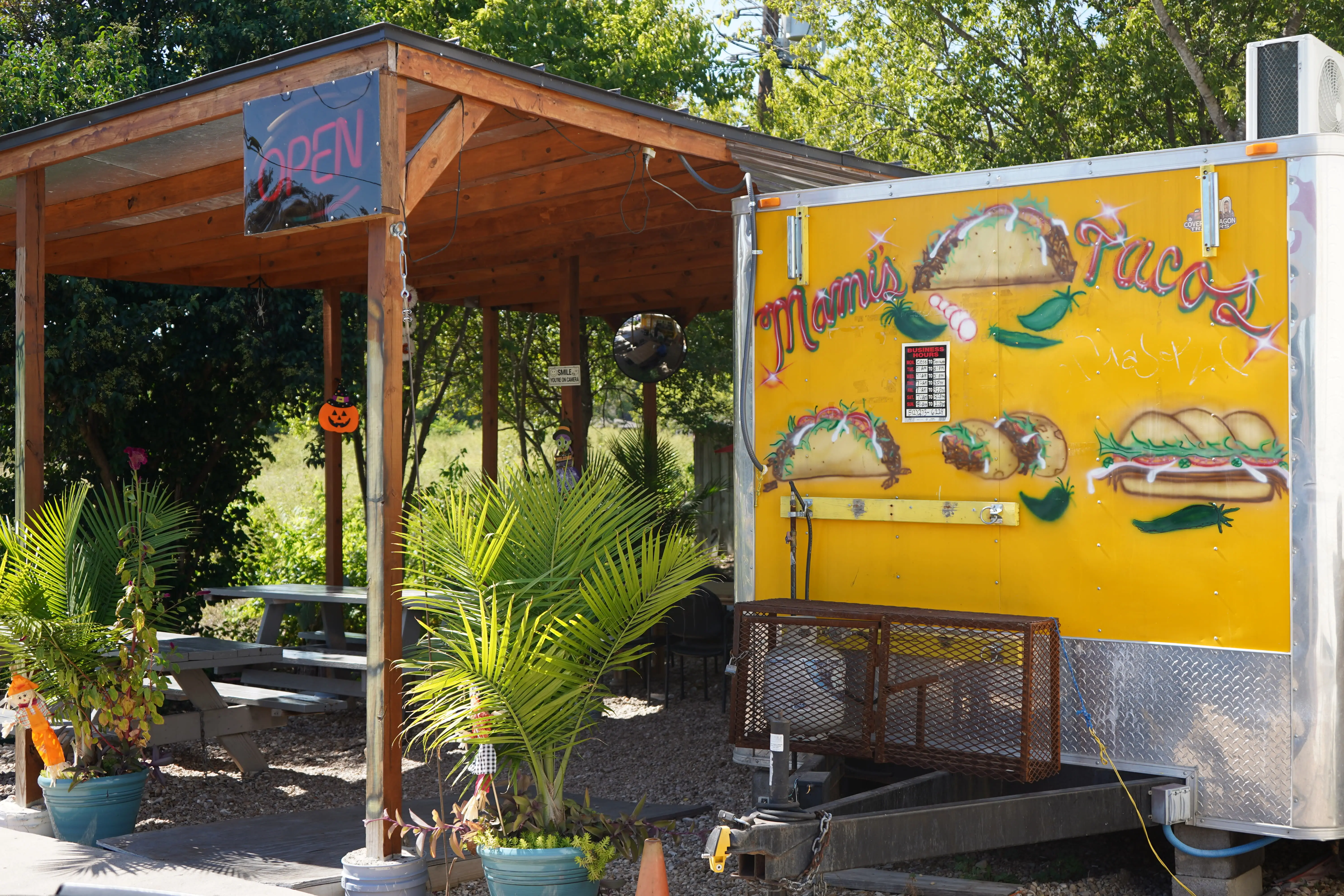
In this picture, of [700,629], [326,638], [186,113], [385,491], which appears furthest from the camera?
[326,638]

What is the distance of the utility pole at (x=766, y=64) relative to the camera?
17453mm

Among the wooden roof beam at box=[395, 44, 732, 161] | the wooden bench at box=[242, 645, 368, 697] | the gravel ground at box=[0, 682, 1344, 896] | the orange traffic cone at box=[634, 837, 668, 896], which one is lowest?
the gravel ground at box=[0, 682, 1344, 896]

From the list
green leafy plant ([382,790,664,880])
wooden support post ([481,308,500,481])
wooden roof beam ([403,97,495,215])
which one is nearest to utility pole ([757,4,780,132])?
wooden support post ([481,308,500,481])

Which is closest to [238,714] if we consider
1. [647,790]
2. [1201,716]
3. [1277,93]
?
[647,790]

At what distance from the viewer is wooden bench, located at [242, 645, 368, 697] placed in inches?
285

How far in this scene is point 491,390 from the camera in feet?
Answer: 35.0

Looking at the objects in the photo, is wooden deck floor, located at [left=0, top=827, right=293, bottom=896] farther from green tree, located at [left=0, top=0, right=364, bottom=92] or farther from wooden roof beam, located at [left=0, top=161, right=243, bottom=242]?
green tree, located at [left=0, top=0, right=364, bottom=92]

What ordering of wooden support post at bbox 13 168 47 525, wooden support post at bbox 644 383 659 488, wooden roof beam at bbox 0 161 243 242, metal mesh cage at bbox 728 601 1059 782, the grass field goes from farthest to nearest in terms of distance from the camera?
the grass field < wooden support post at bbox 644 383 659 488 < wooden roof beam at bbox 0 161 243 242 < wooden support post at bbox 13 168 47 525 < metal mesh cage at bbox 728 601 1059 782

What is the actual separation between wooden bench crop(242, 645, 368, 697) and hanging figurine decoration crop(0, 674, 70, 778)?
6.18ft

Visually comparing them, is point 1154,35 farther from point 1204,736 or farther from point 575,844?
point 575,844

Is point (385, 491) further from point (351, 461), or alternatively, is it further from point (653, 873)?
point (351, 461)

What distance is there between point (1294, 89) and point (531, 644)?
2.99 meters

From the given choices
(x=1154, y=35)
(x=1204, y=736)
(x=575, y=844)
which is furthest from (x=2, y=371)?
(x=1154, y=35)

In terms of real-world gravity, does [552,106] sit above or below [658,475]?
above
